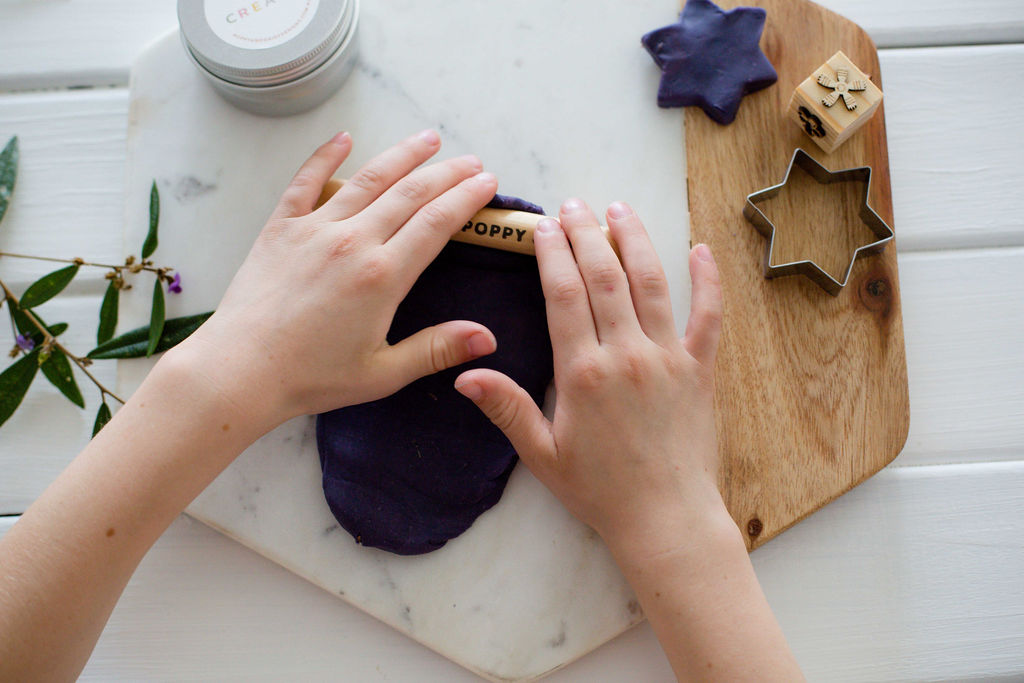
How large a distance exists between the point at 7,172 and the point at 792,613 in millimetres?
819

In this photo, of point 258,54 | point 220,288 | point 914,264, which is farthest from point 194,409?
point 914,264

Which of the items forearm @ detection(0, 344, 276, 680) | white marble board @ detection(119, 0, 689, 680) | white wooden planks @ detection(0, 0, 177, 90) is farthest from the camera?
white wooden planks @ detection(0, 0, 177, 90)

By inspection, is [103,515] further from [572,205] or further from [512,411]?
[572,205]

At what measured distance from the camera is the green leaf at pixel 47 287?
627mm

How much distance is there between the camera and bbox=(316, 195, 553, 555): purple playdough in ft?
1.95

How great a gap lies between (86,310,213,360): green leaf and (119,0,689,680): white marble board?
0.02 meters

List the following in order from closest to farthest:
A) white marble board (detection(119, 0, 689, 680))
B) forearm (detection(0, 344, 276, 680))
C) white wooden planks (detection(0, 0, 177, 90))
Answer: forearm (detection(0, 344, 276, 680)) < white marble board (detection(119, 0, 689, 680)) < white wooden planks (detection(0, 0, 177, 90))

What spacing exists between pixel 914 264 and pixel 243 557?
2.20ft

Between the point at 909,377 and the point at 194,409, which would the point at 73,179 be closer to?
the point at 194,409

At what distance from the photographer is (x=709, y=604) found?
547 millimetres

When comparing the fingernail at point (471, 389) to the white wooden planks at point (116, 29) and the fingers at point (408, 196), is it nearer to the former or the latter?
the fingers at point (408, 196)

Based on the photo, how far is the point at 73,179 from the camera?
27.7 inches

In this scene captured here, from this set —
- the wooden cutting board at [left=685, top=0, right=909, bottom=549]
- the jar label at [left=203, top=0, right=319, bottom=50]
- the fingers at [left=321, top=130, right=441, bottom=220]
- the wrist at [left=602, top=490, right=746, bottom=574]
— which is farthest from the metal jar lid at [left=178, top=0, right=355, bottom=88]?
the wrist at [left=602, top=490, right=746, bottom=574]

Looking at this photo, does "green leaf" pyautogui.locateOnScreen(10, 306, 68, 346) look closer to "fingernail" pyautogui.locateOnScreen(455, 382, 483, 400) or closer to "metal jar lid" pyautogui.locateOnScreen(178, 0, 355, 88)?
"metal jar lid" pyautogui.locateOnScreen(178, 0, 355, 88)
